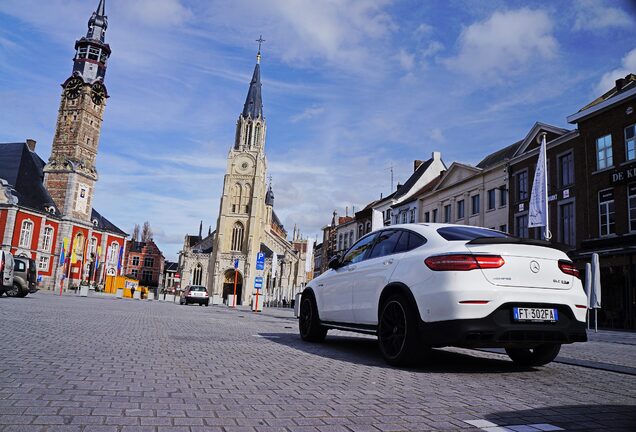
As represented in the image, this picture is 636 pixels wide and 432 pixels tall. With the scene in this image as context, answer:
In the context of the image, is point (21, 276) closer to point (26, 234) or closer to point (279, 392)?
point (279, 392)

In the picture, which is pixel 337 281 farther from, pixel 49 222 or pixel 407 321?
pixel 49 222

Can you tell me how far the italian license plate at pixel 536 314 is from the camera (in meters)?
4.93

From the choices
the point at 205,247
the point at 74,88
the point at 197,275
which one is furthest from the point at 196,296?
the point at 205,247

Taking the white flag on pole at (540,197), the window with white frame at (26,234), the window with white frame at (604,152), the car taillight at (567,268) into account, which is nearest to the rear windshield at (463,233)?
the car taillight at (567,268)

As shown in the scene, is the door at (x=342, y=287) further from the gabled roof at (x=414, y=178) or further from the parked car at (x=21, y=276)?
the gabled roof at (x=414, y=178)

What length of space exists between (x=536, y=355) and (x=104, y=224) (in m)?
77.7

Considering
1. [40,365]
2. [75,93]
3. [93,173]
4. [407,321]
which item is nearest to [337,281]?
[407,321]

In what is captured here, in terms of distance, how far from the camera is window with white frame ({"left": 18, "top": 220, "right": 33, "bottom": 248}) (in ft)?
182

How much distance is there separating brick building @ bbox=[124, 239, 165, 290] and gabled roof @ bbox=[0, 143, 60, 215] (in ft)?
171

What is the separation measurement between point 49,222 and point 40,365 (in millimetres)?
63692

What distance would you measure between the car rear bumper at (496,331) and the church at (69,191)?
56.1m

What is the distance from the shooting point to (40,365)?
180 inches

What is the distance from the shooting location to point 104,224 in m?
74.9

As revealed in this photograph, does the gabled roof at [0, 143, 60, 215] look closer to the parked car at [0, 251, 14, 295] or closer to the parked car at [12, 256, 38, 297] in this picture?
the parked car at [12, 256, 38, 297]
